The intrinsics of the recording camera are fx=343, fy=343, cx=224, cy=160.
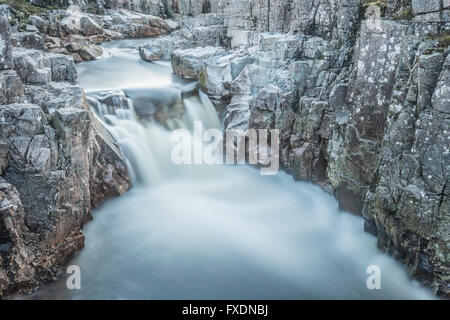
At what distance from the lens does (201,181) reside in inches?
418

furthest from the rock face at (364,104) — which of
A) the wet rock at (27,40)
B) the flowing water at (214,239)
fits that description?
the wet rock at (27,40)

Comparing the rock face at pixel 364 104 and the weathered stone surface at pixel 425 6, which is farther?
the weathered stone surface at pixel 425 6

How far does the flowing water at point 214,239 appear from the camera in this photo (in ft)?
22.3

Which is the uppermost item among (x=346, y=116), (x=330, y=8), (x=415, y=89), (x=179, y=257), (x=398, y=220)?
(x=330, y=8)

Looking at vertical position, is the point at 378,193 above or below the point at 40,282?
above

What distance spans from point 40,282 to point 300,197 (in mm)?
6684

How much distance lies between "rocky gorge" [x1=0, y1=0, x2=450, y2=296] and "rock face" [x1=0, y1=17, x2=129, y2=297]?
21mm

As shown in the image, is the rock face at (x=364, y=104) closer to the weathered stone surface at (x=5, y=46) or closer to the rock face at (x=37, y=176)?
the rock face at (x=37, y=176)

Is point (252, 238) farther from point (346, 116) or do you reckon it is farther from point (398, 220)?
point (346, 116)

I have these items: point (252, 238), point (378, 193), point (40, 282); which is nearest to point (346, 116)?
point (378, 193)

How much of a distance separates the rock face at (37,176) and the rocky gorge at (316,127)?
21 mm

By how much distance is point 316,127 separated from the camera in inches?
382

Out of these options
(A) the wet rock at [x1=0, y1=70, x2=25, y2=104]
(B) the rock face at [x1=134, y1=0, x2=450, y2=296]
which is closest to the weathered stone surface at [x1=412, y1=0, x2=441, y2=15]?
(B) the rock face at [x1=134, y1=0, x2=450, y2=296]

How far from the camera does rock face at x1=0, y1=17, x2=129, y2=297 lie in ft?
20.5
